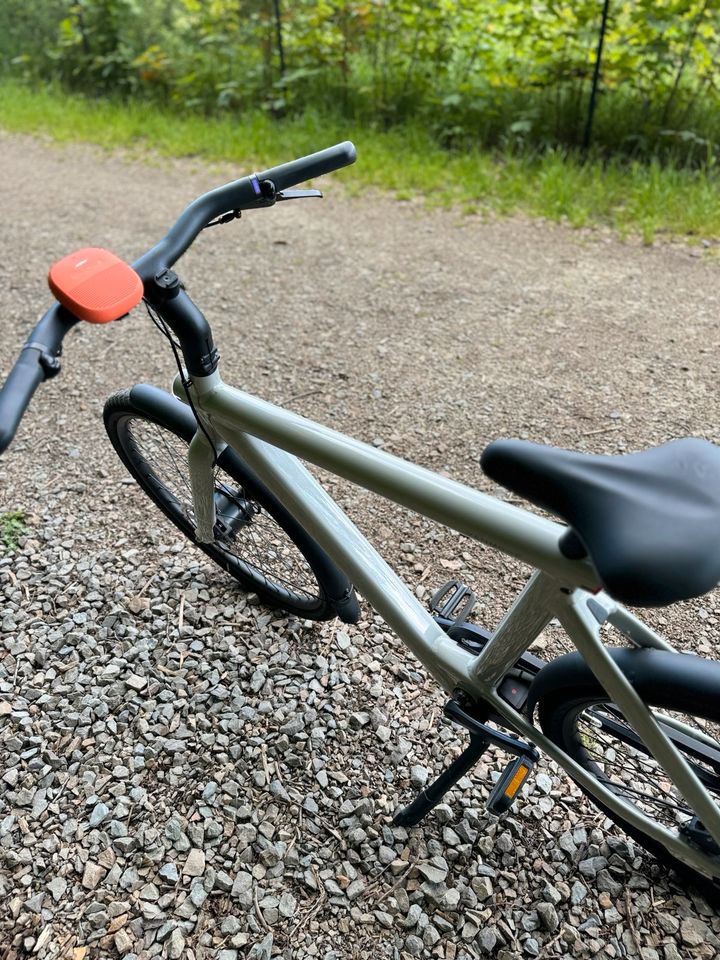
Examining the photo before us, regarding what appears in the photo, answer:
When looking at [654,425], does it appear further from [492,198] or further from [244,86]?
[244,86]

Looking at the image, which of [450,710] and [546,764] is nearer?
[450,710]

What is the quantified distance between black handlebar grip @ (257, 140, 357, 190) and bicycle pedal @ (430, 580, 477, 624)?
104 cm

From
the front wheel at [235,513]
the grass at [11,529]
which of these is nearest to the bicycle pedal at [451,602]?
the front wheel at [235,513]

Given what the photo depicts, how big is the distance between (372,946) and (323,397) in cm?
217

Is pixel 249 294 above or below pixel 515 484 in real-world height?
below

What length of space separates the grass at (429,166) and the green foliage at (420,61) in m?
0.22

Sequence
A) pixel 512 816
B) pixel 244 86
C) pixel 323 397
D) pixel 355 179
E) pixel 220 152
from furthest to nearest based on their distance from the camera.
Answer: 1. pixel 244 86
2. pixel 220 152
3. pixel 355 179
4. pixel 323 397
5. pixel 512 816

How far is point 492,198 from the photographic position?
470 centimetres

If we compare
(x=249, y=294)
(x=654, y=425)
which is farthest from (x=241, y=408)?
(x=249, y=294)

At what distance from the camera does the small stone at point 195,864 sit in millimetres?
1715

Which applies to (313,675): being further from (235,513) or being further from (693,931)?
(693,931)

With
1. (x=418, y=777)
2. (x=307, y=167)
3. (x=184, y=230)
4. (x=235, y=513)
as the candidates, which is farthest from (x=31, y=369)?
(x=418, y=777)

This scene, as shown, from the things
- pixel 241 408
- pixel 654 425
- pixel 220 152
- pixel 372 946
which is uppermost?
pixel 241 408

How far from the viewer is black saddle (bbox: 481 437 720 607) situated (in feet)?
3.45
